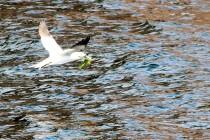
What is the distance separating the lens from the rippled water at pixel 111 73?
14383 millimetres

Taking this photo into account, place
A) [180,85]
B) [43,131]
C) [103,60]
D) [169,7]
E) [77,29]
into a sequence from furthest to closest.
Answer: [169,7], [77,29], [103,60], [180,85], [43,131]

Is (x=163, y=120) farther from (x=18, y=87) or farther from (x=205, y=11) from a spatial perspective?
(x=205, y=11)

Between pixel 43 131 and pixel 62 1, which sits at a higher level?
pixel 62 1

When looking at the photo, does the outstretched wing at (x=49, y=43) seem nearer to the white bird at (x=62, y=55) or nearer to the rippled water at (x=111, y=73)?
the white bird at (x=62, y=55)

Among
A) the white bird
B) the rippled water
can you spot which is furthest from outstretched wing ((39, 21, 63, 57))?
the rippled water

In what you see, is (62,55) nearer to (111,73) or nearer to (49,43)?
(49,43)

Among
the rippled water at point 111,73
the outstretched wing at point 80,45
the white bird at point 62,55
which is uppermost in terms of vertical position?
the outstretched wing at point 80,45

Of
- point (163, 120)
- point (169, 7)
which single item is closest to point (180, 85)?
point (163, 120)

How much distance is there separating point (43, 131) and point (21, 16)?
8952mm

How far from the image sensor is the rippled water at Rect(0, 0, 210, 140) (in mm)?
14383

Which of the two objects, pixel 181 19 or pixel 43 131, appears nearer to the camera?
pixel 43 131

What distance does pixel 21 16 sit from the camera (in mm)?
22688

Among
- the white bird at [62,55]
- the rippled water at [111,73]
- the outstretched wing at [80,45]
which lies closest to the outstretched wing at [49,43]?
the white bird at [62,55]

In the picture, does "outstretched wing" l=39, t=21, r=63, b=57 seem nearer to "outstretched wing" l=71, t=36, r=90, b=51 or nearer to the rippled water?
"outstretched wing" l=71, t=36, r=90, b=51
